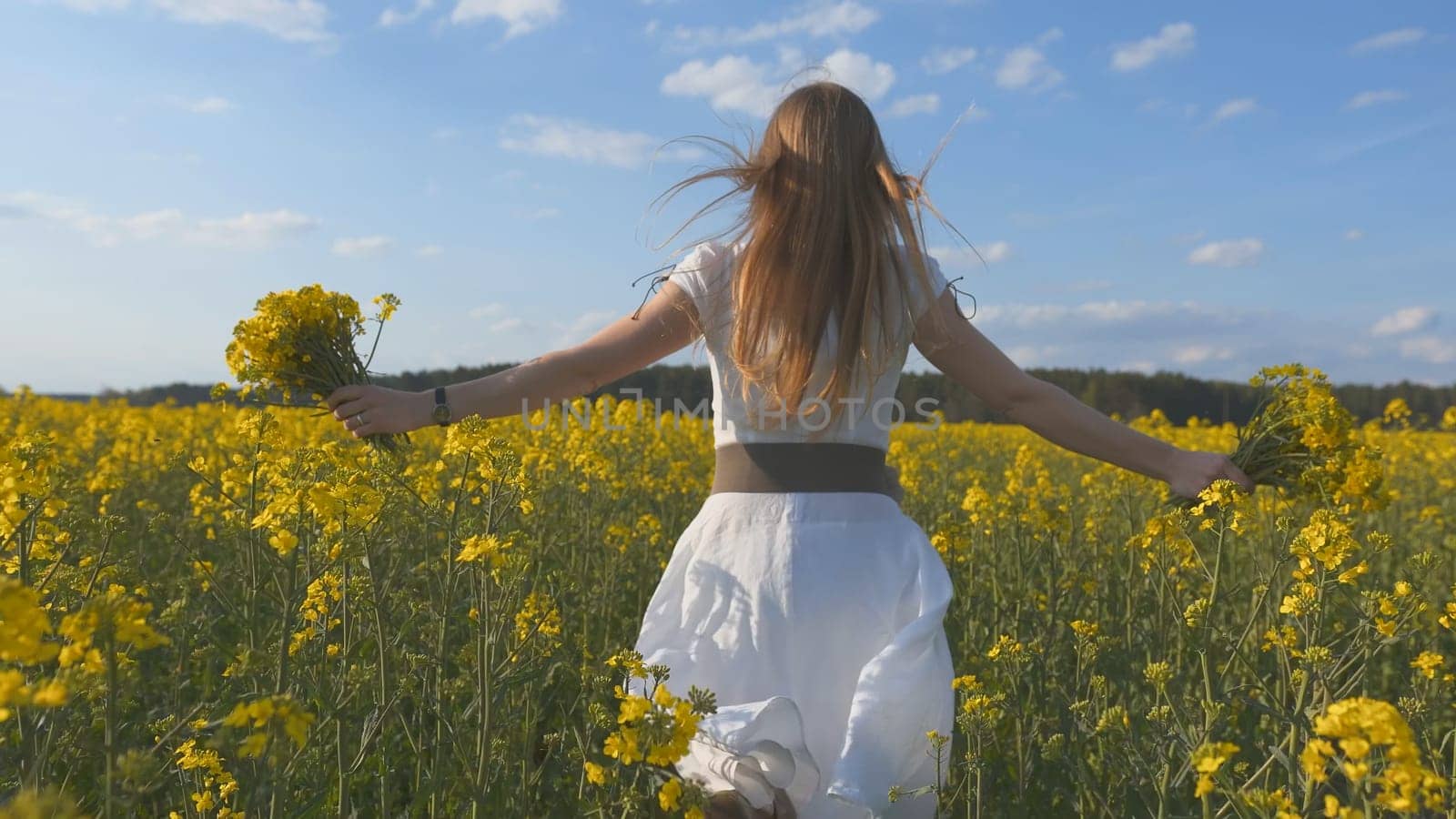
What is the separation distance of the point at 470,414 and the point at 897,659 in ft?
3.45

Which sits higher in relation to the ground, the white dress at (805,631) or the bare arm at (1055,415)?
the bare arm at (1055,415)

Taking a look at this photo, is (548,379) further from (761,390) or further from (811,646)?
(811,646)

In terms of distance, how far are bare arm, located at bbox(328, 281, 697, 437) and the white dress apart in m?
0.10

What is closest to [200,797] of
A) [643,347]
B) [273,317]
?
[273,317]

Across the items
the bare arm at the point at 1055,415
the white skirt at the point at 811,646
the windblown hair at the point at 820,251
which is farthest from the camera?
the bare arm at the point at 1055,415

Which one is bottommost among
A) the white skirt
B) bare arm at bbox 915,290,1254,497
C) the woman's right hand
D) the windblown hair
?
the white skirt

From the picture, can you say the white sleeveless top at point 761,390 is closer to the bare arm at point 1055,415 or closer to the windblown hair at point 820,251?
the windblown hair at point 820,251

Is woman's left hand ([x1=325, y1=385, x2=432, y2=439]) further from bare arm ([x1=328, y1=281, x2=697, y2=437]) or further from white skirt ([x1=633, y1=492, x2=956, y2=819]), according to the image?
white skirt ([x1=633, y1=492, x2=956, y2=819])

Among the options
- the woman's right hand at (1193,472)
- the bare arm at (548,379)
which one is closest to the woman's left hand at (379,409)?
the bare arm at (548,379)

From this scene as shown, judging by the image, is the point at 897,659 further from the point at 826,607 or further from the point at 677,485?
the point at 677,485

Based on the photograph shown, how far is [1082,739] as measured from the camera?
9.48 ft

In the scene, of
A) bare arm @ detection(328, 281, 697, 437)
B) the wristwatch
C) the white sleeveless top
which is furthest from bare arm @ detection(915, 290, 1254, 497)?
the wristwatch

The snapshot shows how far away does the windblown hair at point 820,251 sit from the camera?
2188 mm

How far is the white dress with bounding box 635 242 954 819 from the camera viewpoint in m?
1.91
